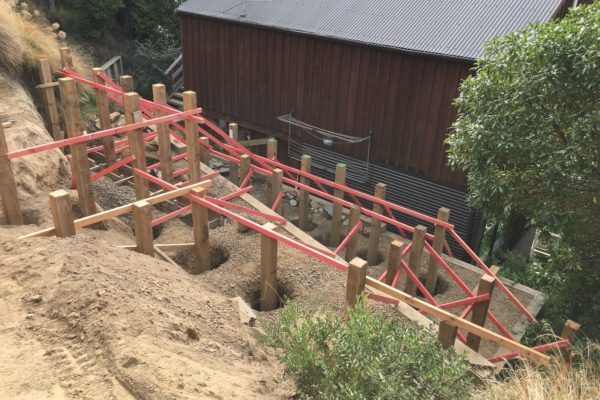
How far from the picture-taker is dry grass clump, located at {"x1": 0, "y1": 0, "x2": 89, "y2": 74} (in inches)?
425

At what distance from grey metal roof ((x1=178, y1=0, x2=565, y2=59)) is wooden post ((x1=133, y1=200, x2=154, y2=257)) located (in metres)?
7.42

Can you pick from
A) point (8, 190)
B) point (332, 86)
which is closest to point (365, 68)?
point (332, 86)

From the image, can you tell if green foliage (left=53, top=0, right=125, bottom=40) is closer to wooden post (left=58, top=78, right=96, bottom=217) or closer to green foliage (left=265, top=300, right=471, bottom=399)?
wooden post (left=58, top=78, right=96, bottom=217)

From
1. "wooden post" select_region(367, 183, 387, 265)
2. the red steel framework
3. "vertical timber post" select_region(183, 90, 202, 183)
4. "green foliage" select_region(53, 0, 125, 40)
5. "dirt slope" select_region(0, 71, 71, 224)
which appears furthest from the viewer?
"green foliage" select_region(53, 0, 125, 40)

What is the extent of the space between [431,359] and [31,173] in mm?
6805

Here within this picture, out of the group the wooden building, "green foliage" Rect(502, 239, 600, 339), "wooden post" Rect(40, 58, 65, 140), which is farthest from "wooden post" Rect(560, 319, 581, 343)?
"wooden post" Rect(40, 58, 65, 140)

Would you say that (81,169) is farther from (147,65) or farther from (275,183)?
(147,65)

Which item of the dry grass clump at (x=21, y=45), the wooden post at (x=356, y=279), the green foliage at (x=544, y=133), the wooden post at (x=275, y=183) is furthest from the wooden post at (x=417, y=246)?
the dry grass clump at (x=21, y=45)

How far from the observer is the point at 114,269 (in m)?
5.11

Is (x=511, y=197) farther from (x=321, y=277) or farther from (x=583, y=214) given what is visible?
(x=321, y=277)

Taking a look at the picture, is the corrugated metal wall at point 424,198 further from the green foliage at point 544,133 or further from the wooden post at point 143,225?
the wooden post at point 143,225

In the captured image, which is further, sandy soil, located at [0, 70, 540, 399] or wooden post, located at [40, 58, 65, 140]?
wooden post, located at [40, 58, 65, 140]

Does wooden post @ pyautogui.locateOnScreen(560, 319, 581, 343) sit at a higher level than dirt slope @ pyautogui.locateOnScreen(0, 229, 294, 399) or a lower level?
lower

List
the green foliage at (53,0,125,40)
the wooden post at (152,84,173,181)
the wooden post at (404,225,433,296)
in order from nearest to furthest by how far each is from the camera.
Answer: the wooden post at (404,225,433,296) → the wooden post at (152,84,173,181) → the green foliage at (53,0,125,40)
